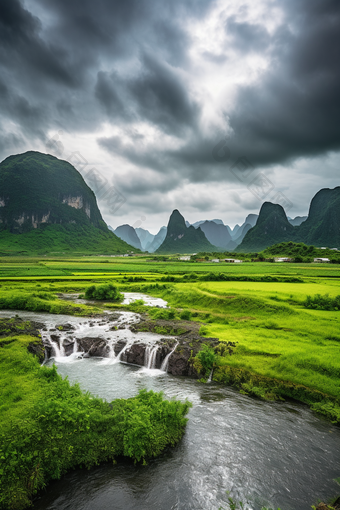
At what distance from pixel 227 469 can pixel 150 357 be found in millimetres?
8632

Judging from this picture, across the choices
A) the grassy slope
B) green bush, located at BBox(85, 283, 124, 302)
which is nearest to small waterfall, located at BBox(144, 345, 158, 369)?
green bush, located at BBox(85, 283, 124, 302)

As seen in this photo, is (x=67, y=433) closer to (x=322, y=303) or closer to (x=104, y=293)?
(x=322, y=303)

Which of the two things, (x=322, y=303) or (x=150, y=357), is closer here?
(x=150, y=357)

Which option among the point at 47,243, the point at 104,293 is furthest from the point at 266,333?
the point at 47,243

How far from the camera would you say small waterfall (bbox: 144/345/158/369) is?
52.4 ft

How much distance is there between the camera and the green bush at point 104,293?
3412 cm

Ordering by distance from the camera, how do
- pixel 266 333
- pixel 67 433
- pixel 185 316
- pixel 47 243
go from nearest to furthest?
pixel 67 433, pixel 266 333, pixel 185 316, pixel 47 243

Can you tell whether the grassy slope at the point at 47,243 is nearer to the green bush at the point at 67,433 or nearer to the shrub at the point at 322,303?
the shrub at the point at 322,303

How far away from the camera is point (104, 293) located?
34500mm

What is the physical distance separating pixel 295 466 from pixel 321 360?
19.8 ft

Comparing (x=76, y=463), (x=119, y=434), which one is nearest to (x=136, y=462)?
(x=119, y=434)

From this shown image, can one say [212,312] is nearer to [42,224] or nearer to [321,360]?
[321,360]

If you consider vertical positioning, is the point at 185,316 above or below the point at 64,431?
below

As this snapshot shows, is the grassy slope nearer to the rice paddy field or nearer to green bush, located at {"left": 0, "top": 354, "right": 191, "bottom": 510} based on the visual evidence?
the rice paddy field
